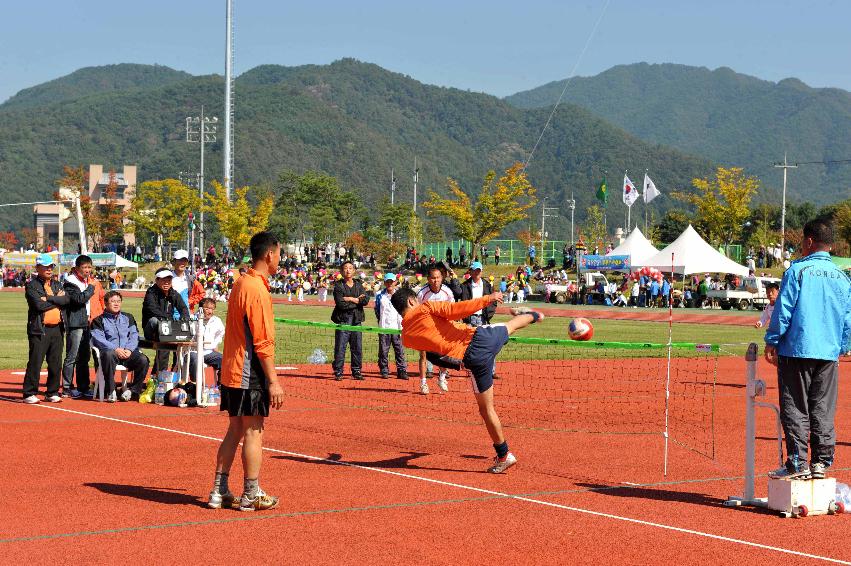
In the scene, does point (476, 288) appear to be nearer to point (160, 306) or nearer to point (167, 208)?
point (160, 306)

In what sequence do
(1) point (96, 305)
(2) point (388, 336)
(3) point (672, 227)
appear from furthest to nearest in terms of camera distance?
(3) point (672, 227)
(2) point (388, 336)
(1) point (96, 305)

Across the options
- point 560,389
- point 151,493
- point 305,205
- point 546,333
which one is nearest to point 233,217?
point 305,205

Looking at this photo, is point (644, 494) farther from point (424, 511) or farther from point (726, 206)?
point (726, 206)

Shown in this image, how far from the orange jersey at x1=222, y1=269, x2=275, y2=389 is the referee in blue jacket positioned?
158 inches

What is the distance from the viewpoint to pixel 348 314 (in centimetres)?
1902

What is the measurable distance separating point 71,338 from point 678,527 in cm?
1037

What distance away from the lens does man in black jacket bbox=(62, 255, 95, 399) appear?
15.5m

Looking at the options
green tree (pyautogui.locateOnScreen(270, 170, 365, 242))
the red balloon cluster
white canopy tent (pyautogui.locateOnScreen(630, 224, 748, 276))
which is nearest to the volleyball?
white canopy tent (pyautogui.locateOnScreen(630, 224, 748, 276))

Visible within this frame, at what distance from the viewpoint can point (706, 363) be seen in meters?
22.9

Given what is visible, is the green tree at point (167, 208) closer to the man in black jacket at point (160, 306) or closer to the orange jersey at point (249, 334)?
the man in black jacket at point (160, 306)

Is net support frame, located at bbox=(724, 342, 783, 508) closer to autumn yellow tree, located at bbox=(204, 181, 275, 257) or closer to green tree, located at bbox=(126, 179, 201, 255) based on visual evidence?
autumn yellow tree, located at bbox=(204, 181, 275, 257)

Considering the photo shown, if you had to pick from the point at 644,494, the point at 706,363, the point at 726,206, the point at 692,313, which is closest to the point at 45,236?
the point at 726,206

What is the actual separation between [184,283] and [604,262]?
4427 cm

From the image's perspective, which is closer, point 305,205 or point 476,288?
point 476,288
